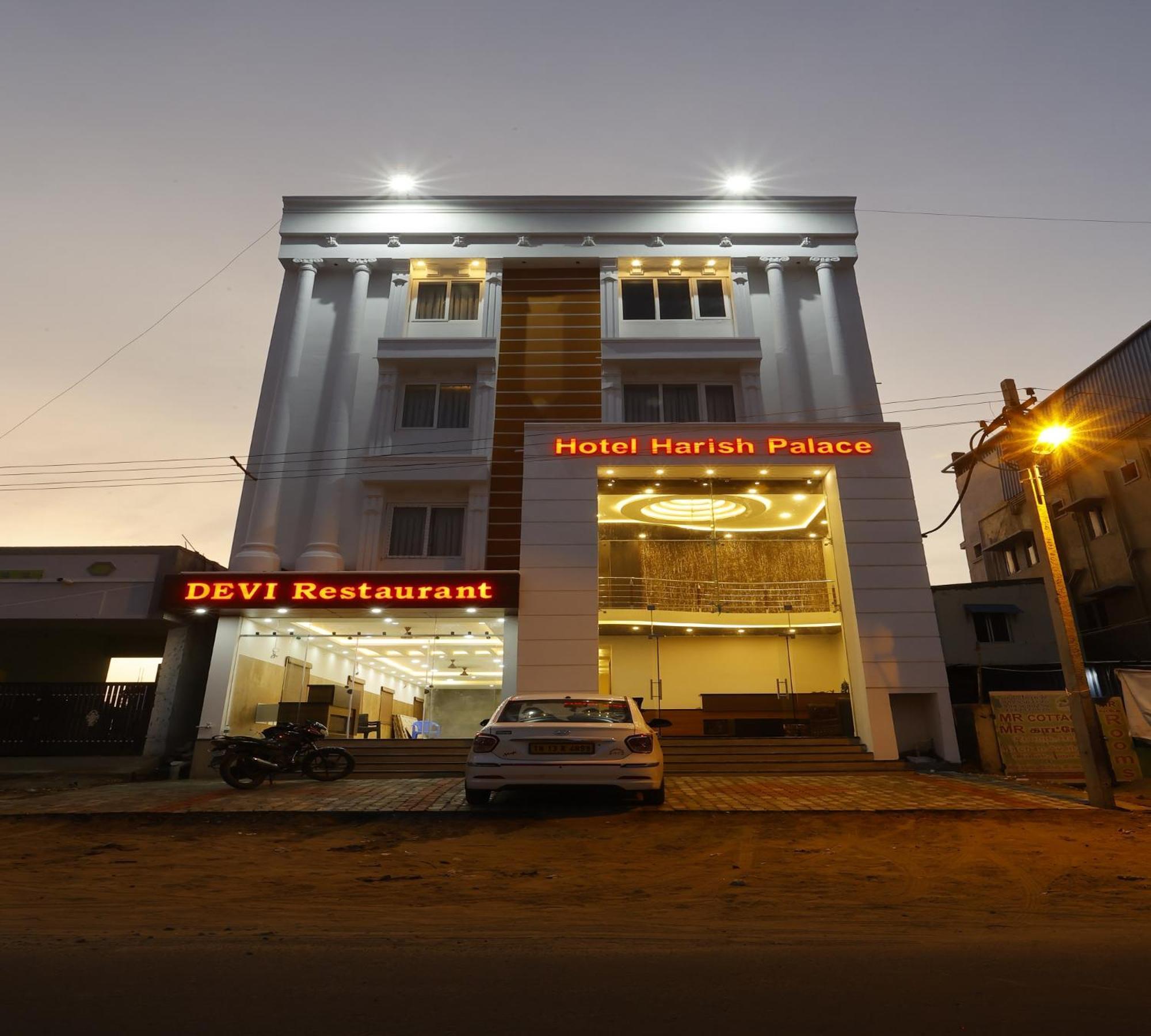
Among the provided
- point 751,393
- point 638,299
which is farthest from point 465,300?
point 751,393

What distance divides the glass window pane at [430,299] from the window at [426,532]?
632 centimetres

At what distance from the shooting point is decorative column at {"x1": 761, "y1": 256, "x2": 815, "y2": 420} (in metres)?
18.8

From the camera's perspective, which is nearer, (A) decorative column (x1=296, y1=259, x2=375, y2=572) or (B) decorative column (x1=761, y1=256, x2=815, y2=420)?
(A) decorative column (x1=296, y1=259, x2=375, y2=572)

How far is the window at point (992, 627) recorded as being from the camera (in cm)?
2478

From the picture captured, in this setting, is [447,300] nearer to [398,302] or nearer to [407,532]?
A: [398,302]

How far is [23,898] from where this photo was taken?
502 cm

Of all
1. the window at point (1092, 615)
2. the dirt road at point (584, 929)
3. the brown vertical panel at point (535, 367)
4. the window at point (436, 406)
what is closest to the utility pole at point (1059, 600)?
the dirt road at point (584, 929)

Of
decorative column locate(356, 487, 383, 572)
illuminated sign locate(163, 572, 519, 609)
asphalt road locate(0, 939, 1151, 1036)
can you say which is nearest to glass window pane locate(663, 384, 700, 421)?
illuminated sign locate(163, 572, 519, 609)

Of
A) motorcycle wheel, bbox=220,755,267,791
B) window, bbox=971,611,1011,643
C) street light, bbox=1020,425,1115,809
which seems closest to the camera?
street light, bbox=1020,425,1115,809

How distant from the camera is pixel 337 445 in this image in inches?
722

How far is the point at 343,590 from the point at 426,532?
114 inches

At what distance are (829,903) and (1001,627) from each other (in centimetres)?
2436

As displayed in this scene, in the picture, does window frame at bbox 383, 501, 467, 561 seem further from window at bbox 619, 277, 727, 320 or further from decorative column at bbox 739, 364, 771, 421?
decorative column at bbox 739, 364, 771, 421

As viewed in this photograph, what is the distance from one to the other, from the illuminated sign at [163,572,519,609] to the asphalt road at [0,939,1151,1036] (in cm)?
1178
